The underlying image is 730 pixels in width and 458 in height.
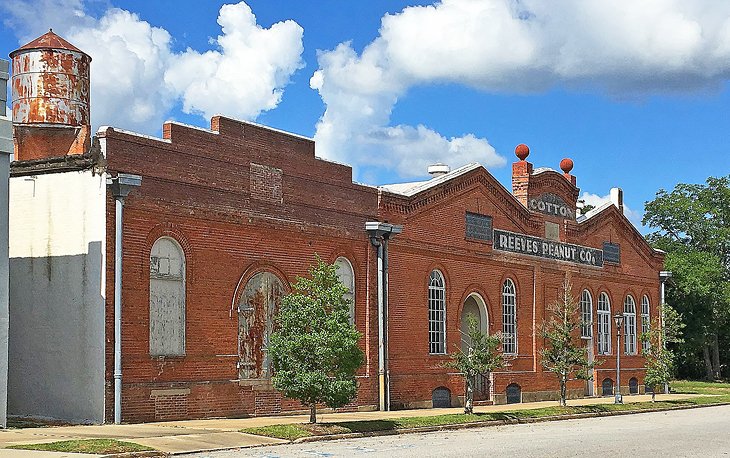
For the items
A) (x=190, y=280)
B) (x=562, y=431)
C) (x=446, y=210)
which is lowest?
(x=562, y=431)

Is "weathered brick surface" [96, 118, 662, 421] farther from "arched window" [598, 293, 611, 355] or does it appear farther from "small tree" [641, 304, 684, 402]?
"arched window" [598, 293, 611, 355]

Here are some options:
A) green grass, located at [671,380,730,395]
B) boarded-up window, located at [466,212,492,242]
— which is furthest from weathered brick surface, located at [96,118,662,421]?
green grass, located at [671,380,730,395]

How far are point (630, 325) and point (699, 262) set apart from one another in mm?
17424

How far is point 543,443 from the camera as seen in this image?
824 inches

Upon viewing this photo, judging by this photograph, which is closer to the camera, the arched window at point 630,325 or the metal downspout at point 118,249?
the metal downspout at point 118,249

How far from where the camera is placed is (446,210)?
34.1m

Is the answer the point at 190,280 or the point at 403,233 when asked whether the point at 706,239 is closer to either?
the point at 403,233

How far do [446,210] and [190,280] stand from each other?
11.7 meters

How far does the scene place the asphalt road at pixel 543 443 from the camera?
18.5 m

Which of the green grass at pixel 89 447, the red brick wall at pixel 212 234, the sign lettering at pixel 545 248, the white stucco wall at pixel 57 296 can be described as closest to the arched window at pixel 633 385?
the sign lettering at pixel 545 248

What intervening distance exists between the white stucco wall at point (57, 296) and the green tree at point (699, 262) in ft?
143

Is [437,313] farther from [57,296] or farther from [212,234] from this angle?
[57,296]

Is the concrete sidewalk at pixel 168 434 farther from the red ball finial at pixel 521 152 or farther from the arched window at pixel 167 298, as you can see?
the red ball finial at pixel 521 152

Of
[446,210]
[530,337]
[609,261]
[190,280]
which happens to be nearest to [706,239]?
[609,261]
